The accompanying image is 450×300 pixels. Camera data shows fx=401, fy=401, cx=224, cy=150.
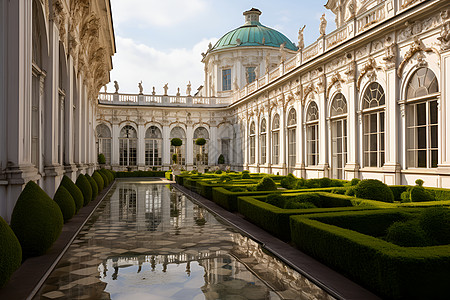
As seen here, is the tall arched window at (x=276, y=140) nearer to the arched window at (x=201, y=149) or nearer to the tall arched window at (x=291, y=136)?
the tall arched window at (x=291, y=136)

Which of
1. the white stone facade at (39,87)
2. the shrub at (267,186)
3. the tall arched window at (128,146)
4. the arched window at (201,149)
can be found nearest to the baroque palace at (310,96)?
the white stone facade at (39,87)

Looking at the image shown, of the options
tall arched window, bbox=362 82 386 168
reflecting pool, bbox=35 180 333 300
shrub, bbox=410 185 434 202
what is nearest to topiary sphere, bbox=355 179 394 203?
shrub, bbox=410 185 434 202

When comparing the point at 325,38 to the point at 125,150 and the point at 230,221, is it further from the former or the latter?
the point at 125,150

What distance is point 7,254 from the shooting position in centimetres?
450

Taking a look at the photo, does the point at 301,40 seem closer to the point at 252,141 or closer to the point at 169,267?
the point at 252,141

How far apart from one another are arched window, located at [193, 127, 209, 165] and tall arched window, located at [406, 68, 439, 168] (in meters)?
26.4

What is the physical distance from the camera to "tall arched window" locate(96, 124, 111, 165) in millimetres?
36444

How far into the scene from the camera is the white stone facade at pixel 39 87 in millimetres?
7012

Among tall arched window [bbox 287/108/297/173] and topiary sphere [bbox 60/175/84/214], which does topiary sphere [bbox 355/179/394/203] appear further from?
tall arched window [bbox 287/108/297/173]

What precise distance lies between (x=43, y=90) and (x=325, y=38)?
12.6 meters

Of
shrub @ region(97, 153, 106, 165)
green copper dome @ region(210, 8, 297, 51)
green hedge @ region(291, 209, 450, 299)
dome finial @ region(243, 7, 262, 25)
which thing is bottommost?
green hedge @ region(291, 209, 450, 299)


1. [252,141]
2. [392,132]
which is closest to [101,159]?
[252,141]

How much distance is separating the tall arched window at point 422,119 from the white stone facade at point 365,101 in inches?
1.2

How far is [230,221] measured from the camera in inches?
391
